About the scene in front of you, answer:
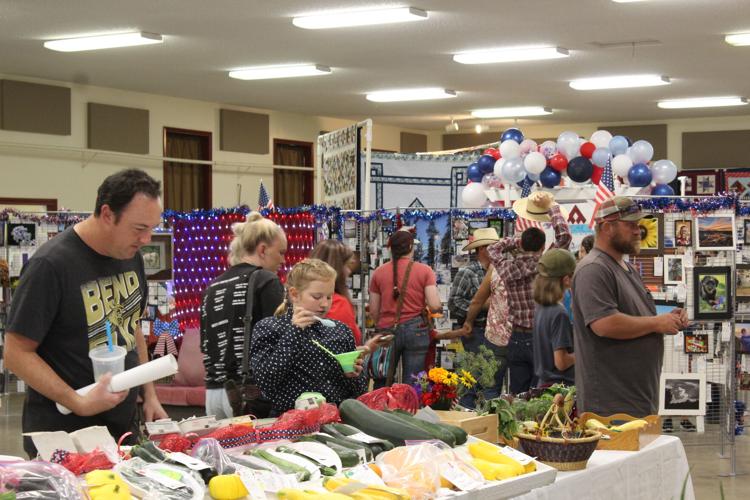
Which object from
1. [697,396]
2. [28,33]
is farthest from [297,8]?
[697,396]

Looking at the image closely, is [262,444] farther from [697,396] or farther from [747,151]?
[747,151]

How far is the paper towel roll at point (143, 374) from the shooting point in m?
2.72

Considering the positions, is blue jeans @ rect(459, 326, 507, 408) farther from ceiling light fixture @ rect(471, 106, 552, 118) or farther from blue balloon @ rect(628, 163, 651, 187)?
ceiling light fixture @ rect(471, 106, 552, 118)

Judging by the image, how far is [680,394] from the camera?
6887 mm

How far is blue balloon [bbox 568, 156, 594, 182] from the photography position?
31.4 feet

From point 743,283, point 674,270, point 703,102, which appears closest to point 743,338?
point 743,283

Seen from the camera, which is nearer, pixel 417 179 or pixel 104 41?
pixel 104 41

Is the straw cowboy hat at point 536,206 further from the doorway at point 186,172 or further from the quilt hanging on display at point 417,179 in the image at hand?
the doorway at point 186,172

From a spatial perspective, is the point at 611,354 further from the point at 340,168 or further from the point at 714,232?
the point at 340,168

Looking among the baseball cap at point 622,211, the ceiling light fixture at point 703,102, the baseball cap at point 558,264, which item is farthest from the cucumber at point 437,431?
Answer: the ceiling light fixture at point 703,102

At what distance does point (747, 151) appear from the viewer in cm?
1723

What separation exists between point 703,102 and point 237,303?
41.3 ft

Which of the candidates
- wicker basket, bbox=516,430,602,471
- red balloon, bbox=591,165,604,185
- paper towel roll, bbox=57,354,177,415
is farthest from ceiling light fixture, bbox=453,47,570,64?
paper towel roll, bbox=57,354,177,415

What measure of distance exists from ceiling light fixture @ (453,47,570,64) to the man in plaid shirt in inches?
174
